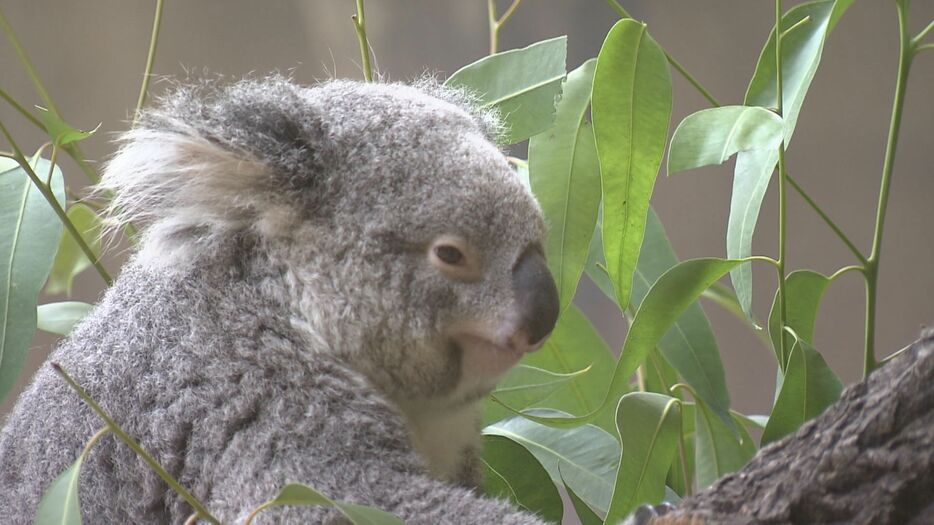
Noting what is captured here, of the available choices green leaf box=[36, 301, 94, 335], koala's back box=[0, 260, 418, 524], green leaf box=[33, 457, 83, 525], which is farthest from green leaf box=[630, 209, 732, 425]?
green leaf box=[36, 301, 94, 335]

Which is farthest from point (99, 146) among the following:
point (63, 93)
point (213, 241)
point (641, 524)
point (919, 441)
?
point (919, 441)

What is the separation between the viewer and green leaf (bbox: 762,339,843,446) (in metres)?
1.61

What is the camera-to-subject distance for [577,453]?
78.7 inches

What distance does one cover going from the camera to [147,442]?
5.00 feet

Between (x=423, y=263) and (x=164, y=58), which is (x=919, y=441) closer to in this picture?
(x=423, y=263)

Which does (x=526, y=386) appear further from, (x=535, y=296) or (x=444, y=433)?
(x=535, y=296)

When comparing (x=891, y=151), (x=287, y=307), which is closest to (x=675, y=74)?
(x=891, y=151)

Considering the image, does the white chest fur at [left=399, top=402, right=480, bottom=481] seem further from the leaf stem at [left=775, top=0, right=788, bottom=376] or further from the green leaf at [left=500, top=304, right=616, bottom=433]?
the leaf stem at [left=775, top=0, right=788, bottom=376]

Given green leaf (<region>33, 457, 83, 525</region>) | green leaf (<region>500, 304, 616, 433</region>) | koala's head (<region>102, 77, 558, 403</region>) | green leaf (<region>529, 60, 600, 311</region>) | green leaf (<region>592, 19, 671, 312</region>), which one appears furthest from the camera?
green leaf (<region>500, 304, 616, 433</region>)

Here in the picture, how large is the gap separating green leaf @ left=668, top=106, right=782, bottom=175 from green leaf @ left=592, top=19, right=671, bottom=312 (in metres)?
0.08

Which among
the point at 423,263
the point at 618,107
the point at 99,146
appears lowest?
the point at 423,263

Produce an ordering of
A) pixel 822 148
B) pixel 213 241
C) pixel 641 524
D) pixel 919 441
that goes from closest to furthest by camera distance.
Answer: pixel 919 441
pixel 641 524
pixel 213 241
pixel 822 148

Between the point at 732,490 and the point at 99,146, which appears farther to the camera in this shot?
the point at 99,146

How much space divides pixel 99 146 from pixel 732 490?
11.7 ft
